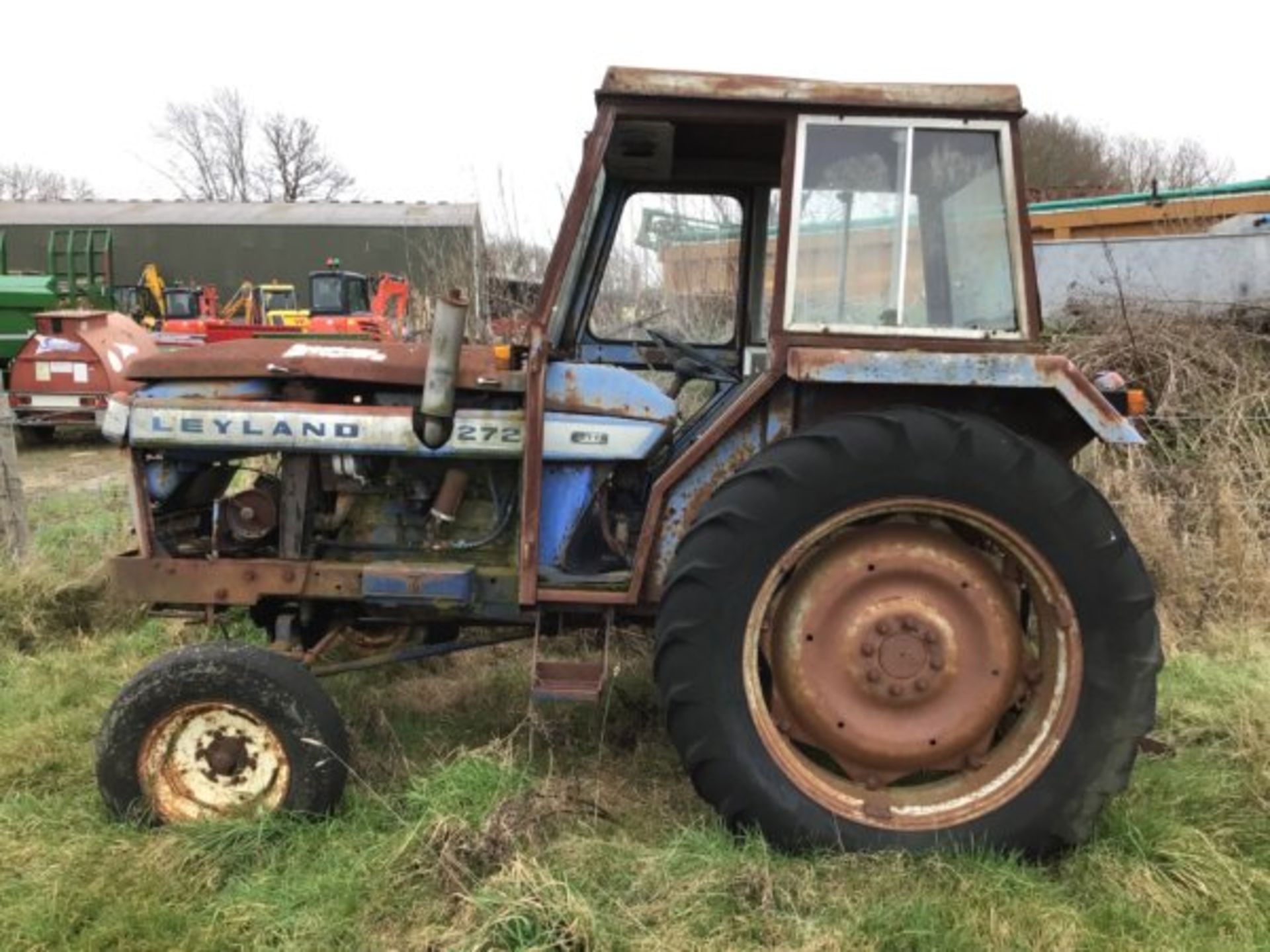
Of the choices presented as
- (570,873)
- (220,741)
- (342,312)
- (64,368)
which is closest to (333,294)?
(342,312)

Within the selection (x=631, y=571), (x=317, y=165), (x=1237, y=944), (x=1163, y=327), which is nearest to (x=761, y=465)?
(x=631, y=571)

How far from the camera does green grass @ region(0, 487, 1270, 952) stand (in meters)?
2.36

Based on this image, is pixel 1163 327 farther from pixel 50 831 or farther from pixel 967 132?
pixel 50 831

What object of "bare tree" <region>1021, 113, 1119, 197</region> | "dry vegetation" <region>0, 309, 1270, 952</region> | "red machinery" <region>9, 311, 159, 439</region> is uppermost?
"bare tree" <region>1021, 113, 1119, 197</region>

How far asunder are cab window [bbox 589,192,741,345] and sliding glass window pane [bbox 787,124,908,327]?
102 centimetres

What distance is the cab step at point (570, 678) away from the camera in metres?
2.84

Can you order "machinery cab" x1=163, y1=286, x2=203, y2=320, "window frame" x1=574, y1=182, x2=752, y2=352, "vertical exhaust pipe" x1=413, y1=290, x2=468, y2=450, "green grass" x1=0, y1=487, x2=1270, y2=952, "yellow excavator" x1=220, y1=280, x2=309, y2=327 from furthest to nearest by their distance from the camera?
"yellow excavator" x1=220, y1=280, x2=309, y2=327 → "machinery cab" x1=163, y1=286, x2=203, y2=320 → "window frame" x1=574, y1=182, x2=752, y2=352 → "vertical exhaust pipe" x1=413, y1=290, x2=468, y2=450 → "green grass" x1=0, y1=487, x2=1270, y2=952

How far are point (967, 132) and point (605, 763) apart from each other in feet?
7.24

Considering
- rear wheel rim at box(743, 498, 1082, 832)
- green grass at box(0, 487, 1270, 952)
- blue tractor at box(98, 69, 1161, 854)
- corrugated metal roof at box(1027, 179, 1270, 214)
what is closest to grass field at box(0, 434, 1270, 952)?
green grass at box(0, 487, 1270, 952)

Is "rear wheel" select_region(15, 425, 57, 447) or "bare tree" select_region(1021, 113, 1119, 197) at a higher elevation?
"bare tree" select_region(1021, 113, 1119, 197)

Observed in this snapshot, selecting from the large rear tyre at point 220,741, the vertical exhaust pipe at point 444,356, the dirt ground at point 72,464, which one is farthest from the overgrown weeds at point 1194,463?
the dirt ground at point 72,464

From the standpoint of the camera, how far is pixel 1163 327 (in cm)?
656

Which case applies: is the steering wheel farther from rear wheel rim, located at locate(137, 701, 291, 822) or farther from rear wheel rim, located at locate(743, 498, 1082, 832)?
rear wheel rim, located at locate(137, 701, 291, 822)

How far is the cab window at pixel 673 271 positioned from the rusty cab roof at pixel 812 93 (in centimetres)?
96
